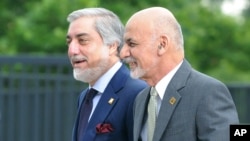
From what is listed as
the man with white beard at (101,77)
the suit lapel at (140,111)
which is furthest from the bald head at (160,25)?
the man with white beard at (101,77)

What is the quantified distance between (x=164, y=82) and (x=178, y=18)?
9394 mm

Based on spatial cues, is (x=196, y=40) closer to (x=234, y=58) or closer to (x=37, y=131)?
(x=234, y=58)

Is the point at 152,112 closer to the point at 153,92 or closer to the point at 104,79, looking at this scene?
the point at 153,92

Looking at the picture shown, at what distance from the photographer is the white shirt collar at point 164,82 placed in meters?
5.03

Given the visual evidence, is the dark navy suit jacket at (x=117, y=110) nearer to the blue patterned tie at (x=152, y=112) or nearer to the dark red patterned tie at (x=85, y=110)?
the dark red patterned tie at (x=85, y=110)

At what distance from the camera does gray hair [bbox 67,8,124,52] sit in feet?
18.9

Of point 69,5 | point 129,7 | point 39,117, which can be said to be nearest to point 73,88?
point 39,117

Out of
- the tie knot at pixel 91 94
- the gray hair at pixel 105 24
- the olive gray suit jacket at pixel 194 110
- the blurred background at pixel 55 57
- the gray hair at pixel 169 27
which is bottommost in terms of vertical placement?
the olive gray suit jacket at pixel 194 110

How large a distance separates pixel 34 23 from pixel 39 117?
3.03 metres

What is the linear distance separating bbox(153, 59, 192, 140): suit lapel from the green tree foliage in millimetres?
7911

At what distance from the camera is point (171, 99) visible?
16.3ft

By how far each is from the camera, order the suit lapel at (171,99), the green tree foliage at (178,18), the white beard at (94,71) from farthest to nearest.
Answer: the green tree foliage at (178,18) → the white beard at (94,71) → the suit lapel at (171,99)

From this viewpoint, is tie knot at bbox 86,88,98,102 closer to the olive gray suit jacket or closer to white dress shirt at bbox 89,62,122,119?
white dress shirt at bbox 89,62,122,119

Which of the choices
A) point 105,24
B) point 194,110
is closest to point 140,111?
point 194,110
